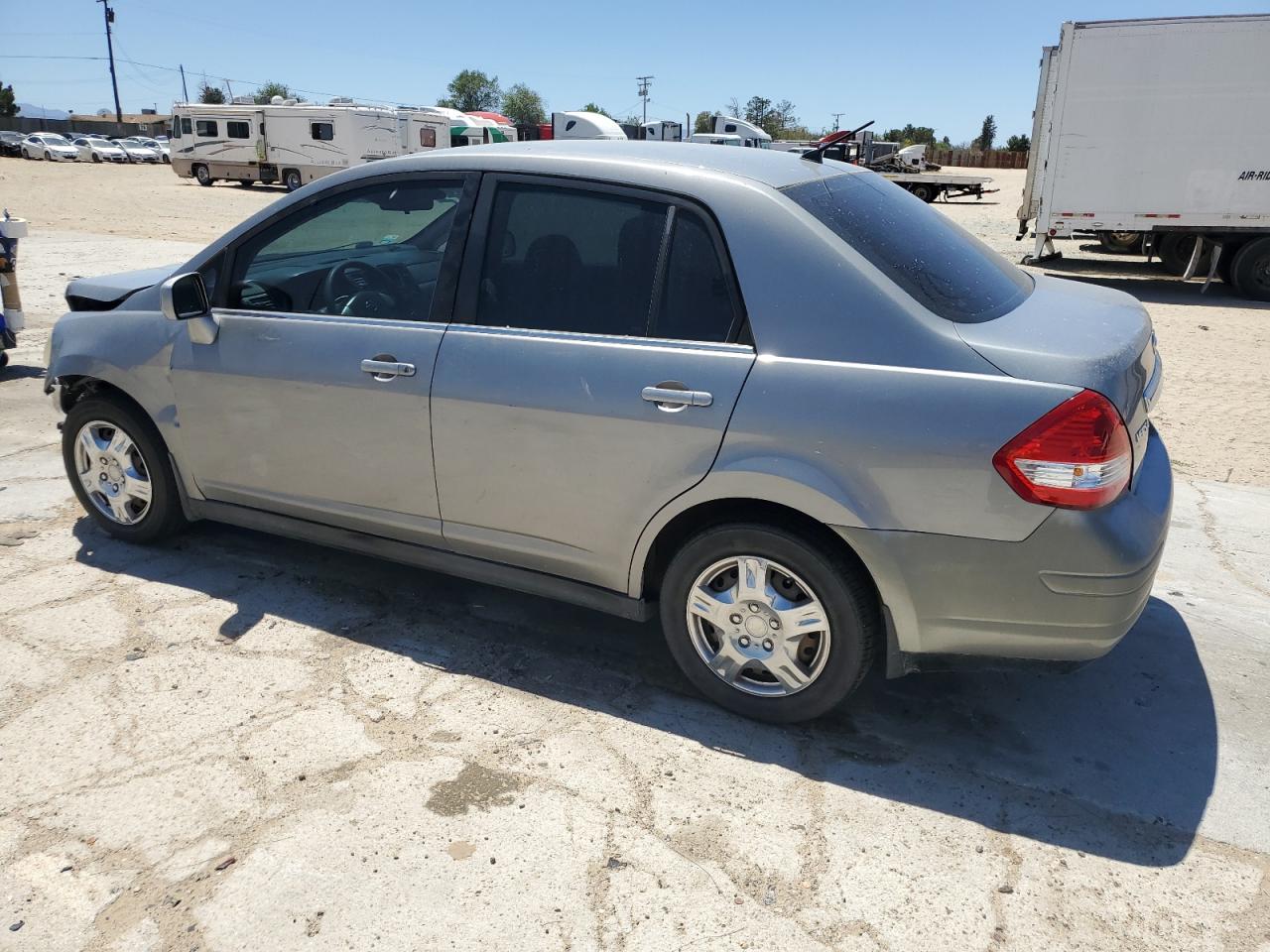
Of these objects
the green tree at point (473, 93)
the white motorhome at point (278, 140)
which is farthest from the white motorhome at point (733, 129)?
the green tree at point (473, 93)

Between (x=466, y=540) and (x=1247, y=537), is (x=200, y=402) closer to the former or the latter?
(x=466, y=540)

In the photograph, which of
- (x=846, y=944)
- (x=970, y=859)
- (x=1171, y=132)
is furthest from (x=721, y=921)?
(x=1171, y=132)

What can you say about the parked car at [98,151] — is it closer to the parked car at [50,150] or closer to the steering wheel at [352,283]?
the parked car at [50,150]

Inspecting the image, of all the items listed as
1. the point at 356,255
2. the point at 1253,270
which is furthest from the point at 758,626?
the point at 1253,270

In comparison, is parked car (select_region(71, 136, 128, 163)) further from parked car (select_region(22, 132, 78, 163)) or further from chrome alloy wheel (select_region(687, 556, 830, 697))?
chrome alloy wheel (select_region(687, 556, 830, 697))

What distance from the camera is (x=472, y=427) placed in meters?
3.34

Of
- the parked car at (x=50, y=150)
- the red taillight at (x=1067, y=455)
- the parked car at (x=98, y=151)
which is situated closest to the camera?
the red taillight at (x=1067, y=455)

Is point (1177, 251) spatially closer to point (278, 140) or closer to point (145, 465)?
point (145, 465)

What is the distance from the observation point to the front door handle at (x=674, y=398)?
294cm

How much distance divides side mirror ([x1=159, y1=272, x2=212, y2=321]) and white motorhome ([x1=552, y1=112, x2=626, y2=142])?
109 feet

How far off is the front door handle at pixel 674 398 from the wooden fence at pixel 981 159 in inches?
2762

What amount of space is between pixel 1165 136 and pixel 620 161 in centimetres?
1350

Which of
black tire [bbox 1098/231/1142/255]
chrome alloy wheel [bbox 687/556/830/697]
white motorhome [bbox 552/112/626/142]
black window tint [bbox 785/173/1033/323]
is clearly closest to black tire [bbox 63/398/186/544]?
chrome alloy wheel [bbox 687/556/830/697]

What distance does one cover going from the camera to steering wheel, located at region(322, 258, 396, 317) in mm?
3705
